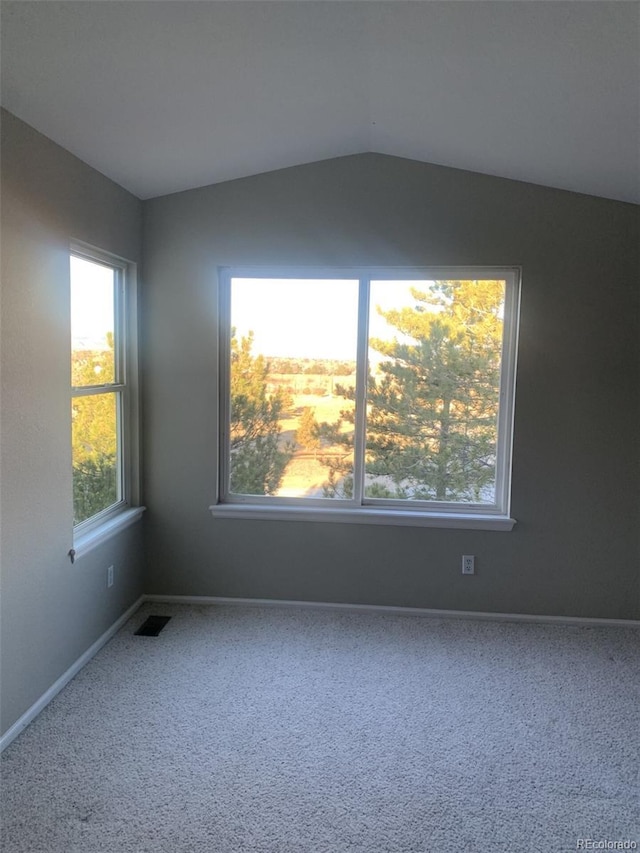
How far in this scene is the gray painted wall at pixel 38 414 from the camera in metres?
1.98

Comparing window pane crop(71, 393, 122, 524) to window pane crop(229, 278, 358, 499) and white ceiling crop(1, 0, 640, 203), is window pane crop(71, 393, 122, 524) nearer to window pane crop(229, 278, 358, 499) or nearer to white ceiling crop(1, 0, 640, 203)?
window pane crop(229, 278, 358, 499)

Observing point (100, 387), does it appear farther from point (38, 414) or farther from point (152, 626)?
point (152, 626)

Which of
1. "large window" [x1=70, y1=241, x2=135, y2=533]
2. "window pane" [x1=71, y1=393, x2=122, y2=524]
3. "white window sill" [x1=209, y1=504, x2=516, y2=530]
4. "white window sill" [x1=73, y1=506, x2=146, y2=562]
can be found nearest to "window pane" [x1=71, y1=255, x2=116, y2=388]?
"large window" [x1=70, y1=241, x2=135, y2=533]

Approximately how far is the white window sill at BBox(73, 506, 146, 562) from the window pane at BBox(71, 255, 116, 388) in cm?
75

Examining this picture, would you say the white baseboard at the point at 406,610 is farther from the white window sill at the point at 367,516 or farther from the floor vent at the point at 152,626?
the white window sill at the point at 367,516

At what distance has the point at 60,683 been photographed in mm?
2359

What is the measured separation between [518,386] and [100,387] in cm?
228

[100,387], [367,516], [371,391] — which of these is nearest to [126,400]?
[100,387]

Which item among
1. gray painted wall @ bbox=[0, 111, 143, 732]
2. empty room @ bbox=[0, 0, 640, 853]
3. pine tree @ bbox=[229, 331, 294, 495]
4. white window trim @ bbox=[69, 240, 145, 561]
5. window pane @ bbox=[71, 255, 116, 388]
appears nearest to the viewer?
empty room @ bbox=[0, 0, 640, 853]

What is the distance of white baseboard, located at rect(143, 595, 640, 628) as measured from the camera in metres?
3.08

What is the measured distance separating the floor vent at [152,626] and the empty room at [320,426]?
0.08 ft

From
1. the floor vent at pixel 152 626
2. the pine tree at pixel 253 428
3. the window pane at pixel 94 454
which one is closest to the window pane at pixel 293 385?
the pine tree at pixel 253 428

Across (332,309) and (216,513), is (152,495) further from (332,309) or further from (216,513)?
(332,309)

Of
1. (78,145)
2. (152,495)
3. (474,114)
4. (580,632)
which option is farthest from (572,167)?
(152,495)
